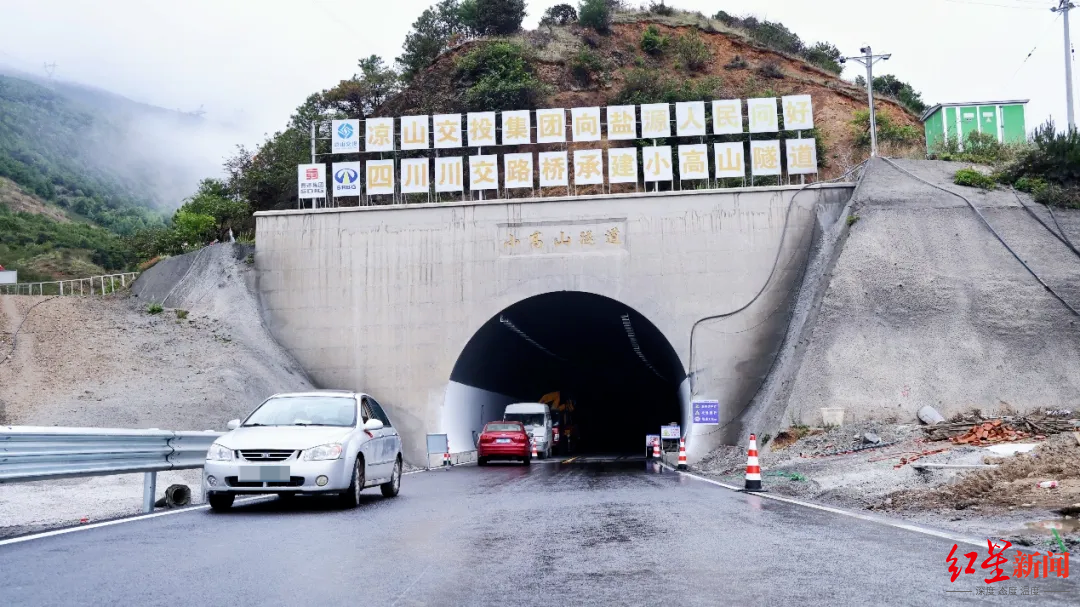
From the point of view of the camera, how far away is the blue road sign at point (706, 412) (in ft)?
94.5

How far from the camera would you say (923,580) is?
6.11m

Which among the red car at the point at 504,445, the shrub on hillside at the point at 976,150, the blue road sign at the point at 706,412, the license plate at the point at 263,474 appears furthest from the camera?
the shrub on hillside at the point at 976,150

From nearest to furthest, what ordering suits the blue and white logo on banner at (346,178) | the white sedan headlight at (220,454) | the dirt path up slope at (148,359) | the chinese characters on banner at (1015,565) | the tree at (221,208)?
the chinese characters on banner at (1015,565)
the white sedan headlight at (220,454)
the dirt path up slope at (148,359)
the blue and white logo on banner at (346,178)
the tree at (221,208)

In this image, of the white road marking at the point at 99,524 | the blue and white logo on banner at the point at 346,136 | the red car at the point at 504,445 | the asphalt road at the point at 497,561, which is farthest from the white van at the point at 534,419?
the asphalt road at the point at 497,561

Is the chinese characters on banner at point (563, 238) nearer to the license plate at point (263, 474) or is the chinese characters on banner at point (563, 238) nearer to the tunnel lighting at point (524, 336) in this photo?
the tunnel lighting at point (524, 336)

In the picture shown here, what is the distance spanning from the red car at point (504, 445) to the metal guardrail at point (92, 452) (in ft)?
58.1

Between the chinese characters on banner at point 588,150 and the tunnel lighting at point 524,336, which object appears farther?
the tunnel lighting at point 524,336

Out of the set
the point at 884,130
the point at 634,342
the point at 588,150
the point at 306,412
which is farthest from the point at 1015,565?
the point at 884,130

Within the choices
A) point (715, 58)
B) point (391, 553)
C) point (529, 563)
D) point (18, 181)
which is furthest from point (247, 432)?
point (18, 181)

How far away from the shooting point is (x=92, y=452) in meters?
10.9

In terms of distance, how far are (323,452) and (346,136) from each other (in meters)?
24.1

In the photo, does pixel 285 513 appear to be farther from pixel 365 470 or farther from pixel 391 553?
pixel 391 553

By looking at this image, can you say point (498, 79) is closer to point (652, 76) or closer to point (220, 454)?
point (652, 76)

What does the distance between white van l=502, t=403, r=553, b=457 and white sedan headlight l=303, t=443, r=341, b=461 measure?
2738 centimetres
